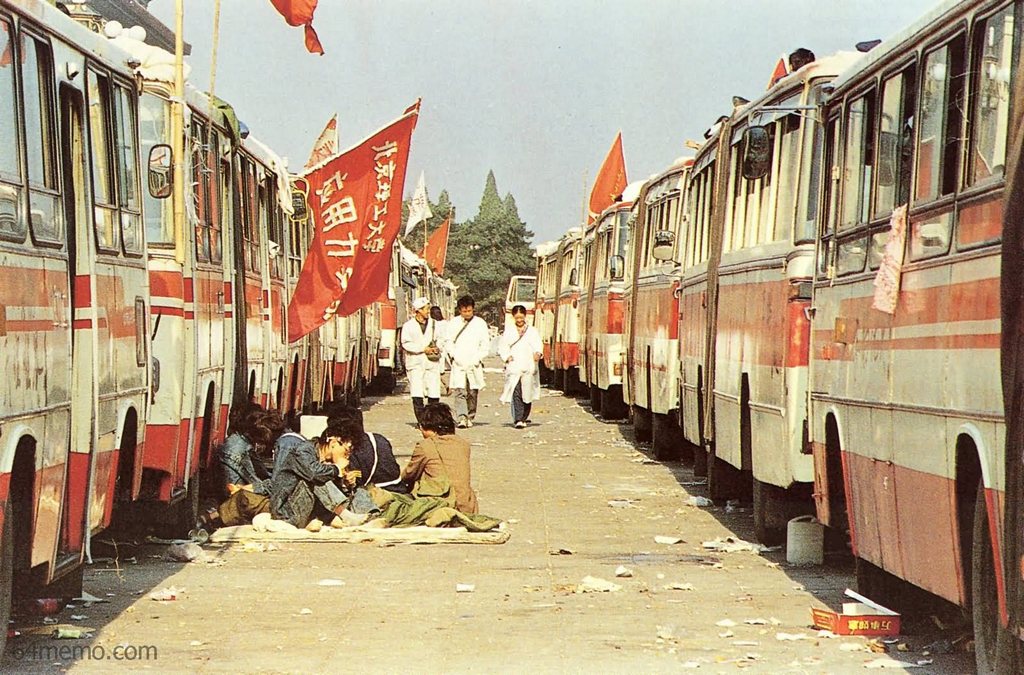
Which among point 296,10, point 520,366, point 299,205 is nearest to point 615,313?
point 520,366

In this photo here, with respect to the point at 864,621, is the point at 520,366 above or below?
above

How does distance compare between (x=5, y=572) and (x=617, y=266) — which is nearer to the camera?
(x=5, y=572)

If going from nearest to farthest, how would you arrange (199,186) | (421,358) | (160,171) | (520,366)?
1. (160,171)
2. (199,186)
3. (421,358)
4. (520,366)

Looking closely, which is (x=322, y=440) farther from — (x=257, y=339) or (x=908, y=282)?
(x=908, y=282)

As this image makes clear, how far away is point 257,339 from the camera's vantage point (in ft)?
56.7

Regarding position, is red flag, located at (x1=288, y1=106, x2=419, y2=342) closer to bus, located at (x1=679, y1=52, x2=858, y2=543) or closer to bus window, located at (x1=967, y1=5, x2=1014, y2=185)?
bus, located at (x1=679, y1=52, x2=858, y2=543)

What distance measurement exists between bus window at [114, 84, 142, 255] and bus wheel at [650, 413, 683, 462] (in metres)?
10.5

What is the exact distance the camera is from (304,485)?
13586 millimetres

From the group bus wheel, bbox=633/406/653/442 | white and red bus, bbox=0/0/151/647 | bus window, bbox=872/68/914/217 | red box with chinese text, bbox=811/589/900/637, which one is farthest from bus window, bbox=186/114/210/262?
bus wheel, bbox=633/406/653/442

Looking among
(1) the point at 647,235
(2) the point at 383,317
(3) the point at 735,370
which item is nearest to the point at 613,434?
(1) the point at 647,235

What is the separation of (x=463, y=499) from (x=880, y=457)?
544 cm

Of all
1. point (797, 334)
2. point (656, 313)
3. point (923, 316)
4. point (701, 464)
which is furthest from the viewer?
point (656, 313)

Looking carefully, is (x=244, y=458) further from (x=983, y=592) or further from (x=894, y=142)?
(x=983, y=592)

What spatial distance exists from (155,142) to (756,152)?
3981mm
